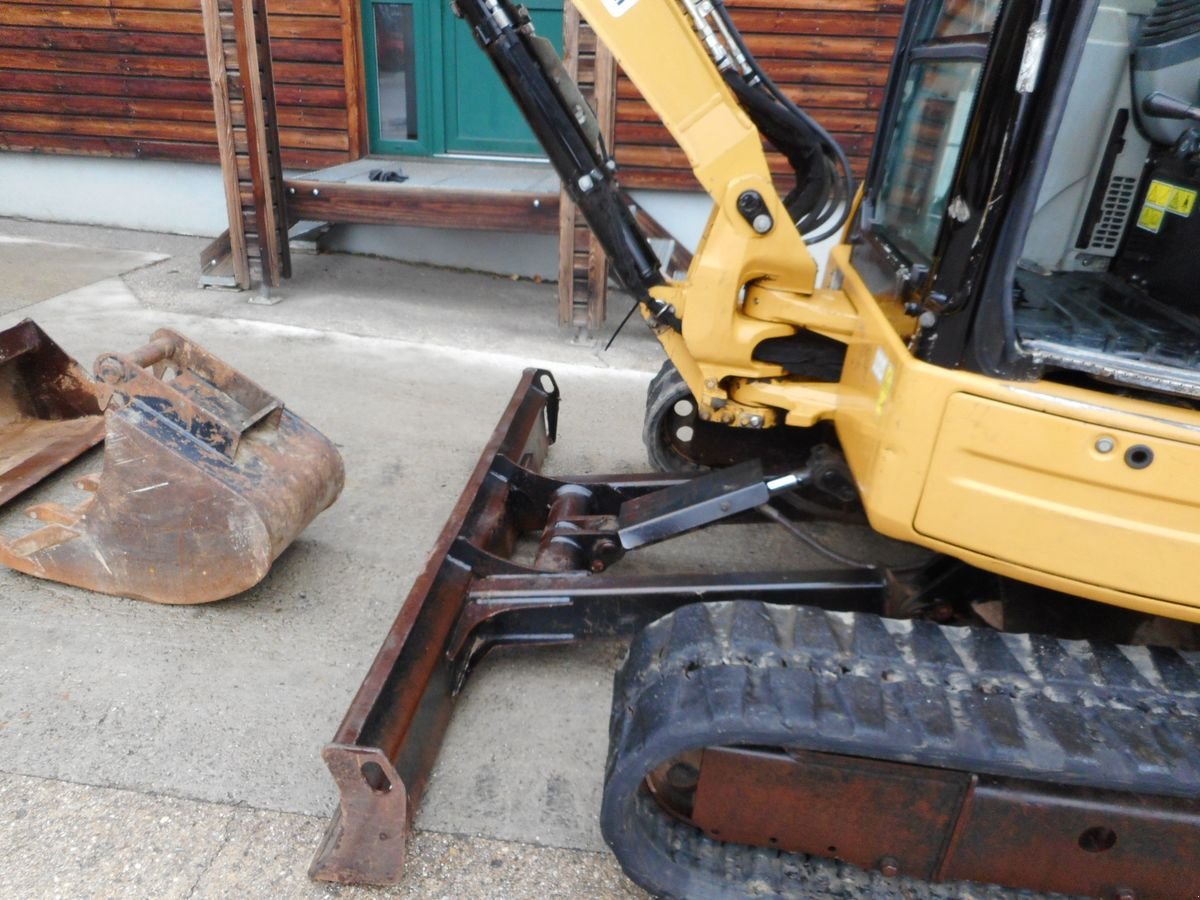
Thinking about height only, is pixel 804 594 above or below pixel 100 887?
above

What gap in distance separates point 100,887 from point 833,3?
6164mm

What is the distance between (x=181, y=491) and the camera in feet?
8.25

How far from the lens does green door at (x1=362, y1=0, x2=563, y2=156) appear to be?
21.5 feet

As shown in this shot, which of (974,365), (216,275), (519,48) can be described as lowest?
(216,275)

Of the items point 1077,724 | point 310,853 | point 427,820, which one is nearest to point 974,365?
point 1077,724

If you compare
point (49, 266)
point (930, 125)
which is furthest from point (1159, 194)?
point (49, 266)

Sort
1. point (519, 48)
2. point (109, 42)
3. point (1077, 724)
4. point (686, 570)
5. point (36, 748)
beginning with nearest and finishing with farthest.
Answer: point (1077, 724)
point (36, 748)
point (519, 48)
point (686, 570)
point (109, 42)

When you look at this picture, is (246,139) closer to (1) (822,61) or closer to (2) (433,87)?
(2) (433,87)

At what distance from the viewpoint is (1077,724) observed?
166 centimetres

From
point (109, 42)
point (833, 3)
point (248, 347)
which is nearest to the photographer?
point (248, 347)

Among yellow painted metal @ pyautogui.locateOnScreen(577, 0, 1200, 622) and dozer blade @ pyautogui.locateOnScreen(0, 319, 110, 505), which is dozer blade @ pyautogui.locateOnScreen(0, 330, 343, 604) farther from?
yellow painted metal @ pyautogui.locateOnScreen(577, 0, 1200, 622)

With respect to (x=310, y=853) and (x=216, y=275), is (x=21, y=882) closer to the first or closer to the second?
(x=310, y=853)

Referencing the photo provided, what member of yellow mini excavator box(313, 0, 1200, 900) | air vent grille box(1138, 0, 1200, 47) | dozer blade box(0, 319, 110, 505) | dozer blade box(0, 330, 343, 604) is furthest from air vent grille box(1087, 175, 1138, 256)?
dozer blade box(0, 319, 110, 505)

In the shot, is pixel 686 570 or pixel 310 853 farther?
pixel 686 570
